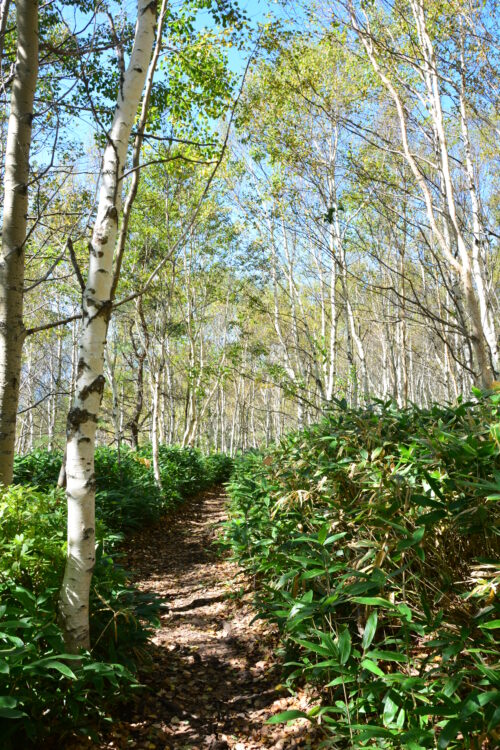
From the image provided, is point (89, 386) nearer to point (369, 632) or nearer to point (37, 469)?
point (369, 632)

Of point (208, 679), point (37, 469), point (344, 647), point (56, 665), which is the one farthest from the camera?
point (37, 469)

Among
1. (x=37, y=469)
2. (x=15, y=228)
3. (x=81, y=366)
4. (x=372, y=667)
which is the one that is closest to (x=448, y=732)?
(x=372, y=667)

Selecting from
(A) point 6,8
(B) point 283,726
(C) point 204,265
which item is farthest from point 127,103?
(C) point 204,265

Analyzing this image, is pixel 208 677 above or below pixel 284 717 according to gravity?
below

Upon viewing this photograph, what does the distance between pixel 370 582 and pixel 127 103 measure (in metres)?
2.68

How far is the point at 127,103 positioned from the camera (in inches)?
96.0

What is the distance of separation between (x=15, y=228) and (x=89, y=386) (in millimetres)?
2330

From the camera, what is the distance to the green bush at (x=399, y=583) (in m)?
1.62

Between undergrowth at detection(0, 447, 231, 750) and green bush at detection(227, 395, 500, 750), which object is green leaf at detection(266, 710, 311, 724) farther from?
undergrowth at detection(0, 447, 231, 750)

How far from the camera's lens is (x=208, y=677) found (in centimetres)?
291

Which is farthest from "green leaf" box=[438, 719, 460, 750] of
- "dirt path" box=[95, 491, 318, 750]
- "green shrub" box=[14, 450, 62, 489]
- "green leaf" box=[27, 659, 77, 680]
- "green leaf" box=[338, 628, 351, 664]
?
"green shrub" box=[14, 450, 62, 489]

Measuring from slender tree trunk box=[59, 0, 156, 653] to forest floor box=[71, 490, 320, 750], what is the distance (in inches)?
23.2

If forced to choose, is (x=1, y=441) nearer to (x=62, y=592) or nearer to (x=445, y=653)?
(x=62, y=592)

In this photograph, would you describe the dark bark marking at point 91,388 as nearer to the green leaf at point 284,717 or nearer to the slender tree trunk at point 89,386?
the slender tree trunk at point 89,386
